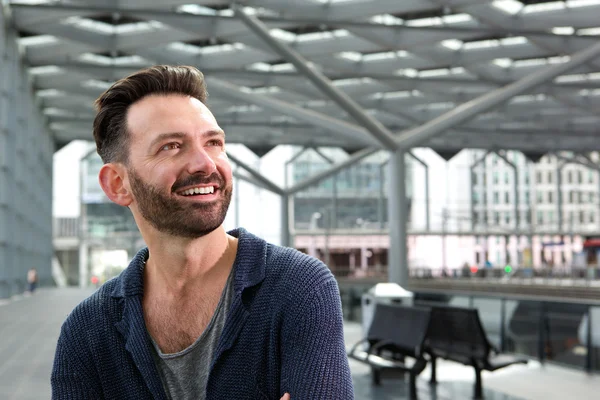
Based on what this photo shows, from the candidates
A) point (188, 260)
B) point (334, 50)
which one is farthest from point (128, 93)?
point (334, 50)

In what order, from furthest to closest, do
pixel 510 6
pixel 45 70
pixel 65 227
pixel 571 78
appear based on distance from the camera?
pixel 65 227 → pixel 571 78 → pixel 45 70 → pixel 510 6

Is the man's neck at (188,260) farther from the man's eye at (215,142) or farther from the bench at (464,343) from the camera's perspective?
the bench at (464,343)

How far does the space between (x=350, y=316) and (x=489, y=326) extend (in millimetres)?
7505

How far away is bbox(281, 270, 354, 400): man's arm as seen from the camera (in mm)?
1434

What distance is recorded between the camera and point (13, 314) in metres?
20.4

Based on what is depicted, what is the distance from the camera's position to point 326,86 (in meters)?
18.7

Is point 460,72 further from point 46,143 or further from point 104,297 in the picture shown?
point 104,297

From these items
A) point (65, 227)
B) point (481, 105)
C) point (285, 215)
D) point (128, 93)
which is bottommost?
point (65, 227)

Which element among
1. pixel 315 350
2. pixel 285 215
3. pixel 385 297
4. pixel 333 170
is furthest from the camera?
pixel 285 215

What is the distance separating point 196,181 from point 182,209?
6cm

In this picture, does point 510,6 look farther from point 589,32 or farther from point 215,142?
point 215,142

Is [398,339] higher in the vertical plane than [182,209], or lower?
lower

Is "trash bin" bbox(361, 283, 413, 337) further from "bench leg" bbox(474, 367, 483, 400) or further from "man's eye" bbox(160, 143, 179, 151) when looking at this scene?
"man's eye" bbox(160, 143, 179, 151)

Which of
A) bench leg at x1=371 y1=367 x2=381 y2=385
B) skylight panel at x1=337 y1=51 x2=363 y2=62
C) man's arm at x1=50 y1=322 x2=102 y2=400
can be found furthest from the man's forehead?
skylight panel at x1=337 y1=51 x2=363 y2=62
